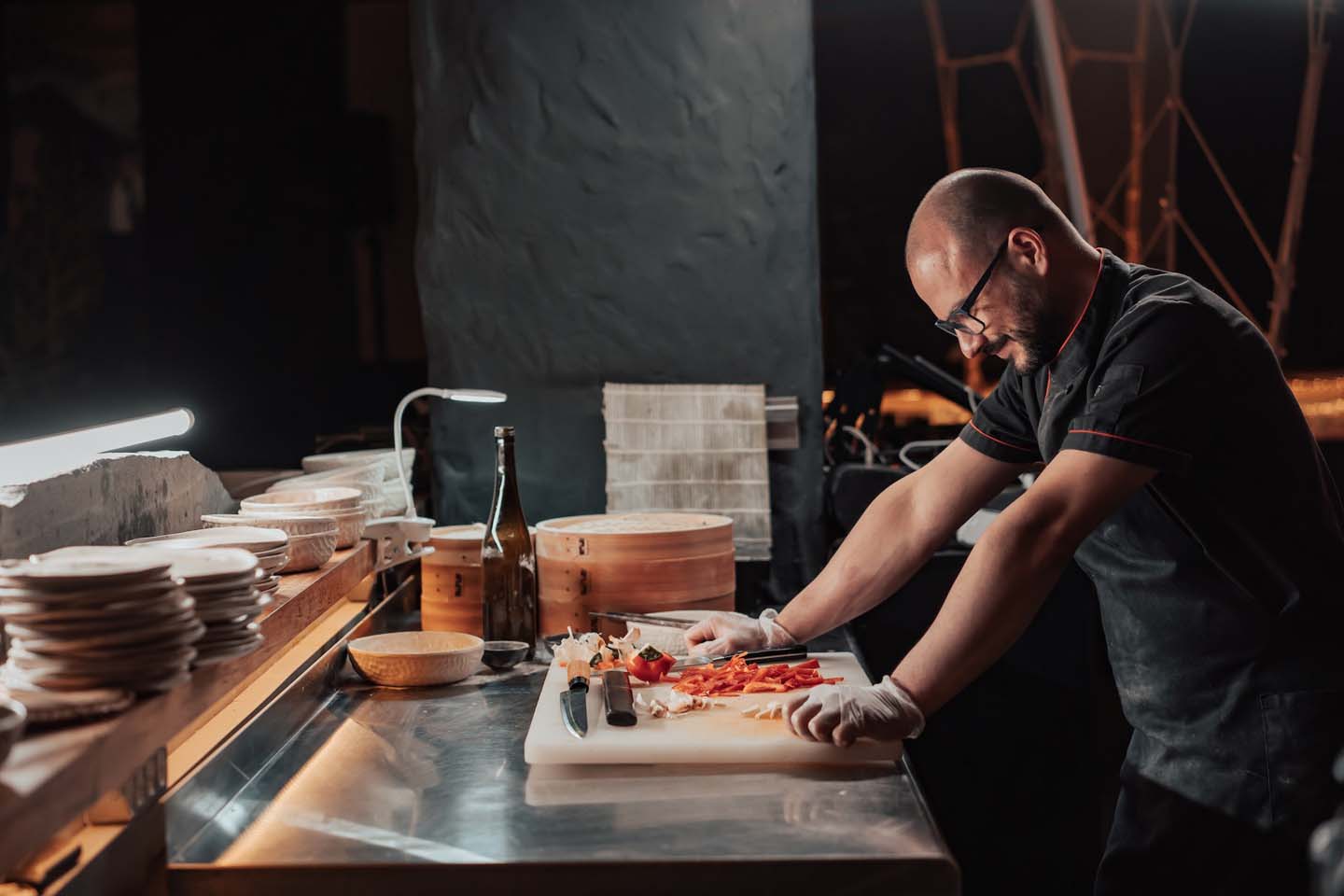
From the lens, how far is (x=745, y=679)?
215 centimetres

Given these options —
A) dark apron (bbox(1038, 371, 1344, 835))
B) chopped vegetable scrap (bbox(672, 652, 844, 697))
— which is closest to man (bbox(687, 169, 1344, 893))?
dark apron (bbox(1038, 371, 1344, 835))

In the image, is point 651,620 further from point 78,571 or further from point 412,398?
point 78,571

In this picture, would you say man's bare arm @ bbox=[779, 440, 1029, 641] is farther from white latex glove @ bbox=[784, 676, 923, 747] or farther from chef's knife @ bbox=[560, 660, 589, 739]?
white latex glove @ bbox=[784, 676, 923, 747]

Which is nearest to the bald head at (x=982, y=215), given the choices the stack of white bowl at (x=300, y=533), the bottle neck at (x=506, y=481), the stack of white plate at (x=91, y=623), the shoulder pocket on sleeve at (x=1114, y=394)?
the shoulder pocket on sleeve at (x=1114, y=394)

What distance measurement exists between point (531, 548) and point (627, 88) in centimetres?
144

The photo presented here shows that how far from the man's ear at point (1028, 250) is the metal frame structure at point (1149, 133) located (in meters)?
2.52

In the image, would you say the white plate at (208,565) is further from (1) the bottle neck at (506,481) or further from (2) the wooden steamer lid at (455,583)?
(2) the wooden steamer lid at (455,583)

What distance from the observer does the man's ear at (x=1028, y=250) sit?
215 centimetres

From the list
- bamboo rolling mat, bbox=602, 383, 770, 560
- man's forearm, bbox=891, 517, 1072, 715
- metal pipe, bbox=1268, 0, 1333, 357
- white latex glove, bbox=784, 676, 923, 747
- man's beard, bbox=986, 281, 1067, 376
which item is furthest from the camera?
metal pipe, bbox=1268, 0, 1333, 357

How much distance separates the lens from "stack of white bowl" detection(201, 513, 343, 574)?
226cm

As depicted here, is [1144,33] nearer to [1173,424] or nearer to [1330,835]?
[1173,424]

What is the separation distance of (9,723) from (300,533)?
1178mm

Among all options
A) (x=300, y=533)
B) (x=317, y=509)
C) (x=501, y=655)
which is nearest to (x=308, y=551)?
(x=300, y=533)

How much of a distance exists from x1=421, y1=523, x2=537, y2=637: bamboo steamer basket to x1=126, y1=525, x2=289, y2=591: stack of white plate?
2.33 ft
